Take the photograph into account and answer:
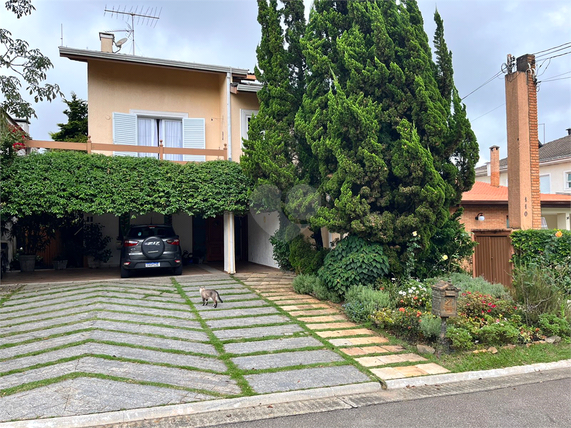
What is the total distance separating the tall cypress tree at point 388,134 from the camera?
8.27 m

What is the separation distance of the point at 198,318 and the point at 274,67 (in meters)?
6.40

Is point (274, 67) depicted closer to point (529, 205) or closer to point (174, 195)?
point (174, 195)

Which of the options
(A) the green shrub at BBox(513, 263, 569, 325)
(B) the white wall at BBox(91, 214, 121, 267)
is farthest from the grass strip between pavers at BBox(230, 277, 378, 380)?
(B) the white wall at BBox(91, 214, 121, 267)

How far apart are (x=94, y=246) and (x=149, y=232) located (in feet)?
14.2

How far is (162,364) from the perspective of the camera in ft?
18.0

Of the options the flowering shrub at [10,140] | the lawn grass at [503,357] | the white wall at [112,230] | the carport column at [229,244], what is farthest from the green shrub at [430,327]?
the white wall at [112,230]

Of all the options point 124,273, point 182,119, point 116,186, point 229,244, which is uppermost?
point 182,119

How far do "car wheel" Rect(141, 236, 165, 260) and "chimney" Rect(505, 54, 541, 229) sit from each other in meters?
9.40

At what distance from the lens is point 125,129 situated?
43.1 ft

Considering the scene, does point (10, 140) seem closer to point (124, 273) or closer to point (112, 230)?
point (124, 273)

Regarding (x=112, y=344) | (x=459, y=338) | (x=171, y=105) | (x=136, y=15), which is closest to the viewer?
(x=459, y=338)

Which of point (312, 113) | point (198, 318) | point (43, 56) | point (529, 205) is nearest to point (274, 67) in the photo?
point (312, 113)

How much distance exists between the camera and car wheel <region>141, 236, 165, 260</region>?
1174cm

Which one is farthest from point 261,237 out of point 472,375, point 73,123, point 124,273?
point 73,123
